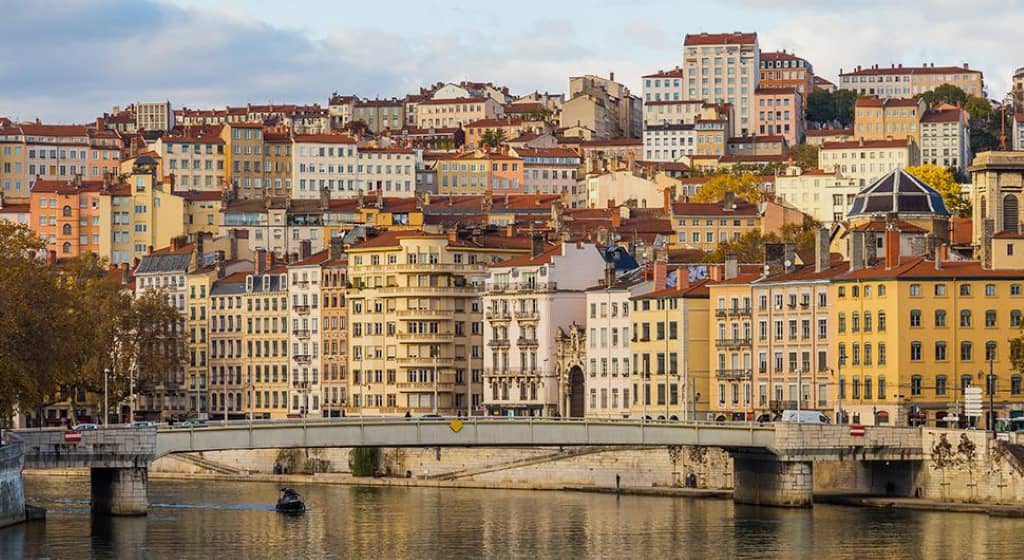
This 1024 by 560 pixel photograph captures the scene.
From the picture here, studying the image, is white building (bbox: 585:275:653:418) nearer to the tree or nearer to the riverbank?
the riverbank

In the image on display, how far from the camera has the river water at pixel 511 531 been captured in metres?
81.5

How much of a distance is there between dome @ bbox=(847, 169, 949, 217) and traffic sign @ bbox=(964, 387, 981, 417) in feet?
105

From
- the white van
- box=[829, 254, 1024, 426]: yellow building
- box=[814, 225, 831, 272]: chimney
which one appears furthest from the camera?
box=[814, 225, 831, 272]: chimney

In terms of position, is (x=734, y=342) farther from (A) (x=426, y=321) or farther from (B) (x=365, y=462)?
(A) (x=426, y=321)

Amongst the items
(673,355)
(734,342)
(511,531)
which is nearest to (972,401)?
(734,342)

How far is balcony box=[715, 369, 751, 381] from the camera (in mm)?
118000

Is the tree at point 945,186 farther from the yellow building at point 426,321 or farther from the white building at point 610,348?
the white building at point 610,348

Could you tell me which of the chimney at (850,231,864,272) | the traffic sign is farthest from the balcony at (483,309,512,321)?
the traffic sign

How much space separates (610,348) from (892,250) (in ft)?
63.3

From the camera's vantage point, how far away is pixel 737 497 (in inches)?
3981

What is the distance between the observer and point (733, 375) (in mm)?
118438

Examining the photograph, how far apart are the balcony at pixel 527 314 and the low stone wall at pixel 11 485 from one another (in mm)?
47599

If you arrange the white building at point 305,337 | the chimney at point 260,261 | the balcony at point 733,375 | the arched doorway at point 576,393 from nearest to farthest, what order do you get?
1. the balcony at point 733,375
2. the arched doorway at point 576,393
3. the white building at point 305,337
4. the chimney at point 260,261

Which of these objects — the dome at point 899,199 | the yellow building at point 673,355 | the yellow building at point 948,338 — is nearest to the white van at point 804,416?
the yellow building at point 948,338
